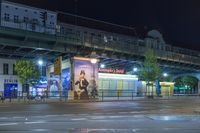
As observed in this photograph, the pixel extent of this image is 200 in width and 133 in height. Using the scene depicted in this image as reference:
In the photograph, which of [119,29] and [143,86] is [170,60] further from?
[119,29]

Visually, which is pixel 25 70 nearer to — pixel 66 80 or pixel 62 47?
pixel 66 80

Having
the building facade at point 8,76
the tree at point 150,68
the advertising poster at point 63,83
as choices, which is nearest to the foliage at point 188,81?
the tree at point 150,68

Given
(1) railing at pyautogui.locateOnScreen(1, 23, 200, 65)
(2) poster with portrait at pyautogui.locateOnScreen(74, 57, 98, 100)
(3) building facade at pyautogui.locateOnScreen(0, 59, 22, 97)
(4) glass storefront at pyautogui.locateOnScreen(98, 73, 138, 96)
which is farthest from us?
(3) building facade at pyautogui.locateOnScreen(0, 59, 22, 97)

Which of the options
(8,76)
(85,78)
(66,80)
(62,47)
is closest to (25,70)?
(66,80)

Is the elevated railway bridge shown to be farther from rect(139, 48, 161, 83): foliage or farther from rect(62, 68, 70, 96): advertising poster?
rect(62, 68, 70, 96): advertising poster

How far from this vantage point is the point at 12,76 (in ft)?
236

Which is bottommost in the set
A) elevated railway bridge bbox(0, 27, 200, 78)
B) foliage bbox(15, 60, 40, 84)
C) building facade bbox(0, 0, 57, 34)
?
foliage bbox(15, 60, 40, 84)

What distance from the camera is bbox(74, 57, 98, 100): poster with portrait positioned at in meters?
54.1

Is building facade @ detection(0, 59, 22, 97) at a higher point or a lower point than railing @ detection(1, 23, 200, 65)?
lower

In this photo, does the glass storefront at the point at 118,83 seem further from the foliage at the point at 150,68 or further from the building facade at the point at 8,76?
the building facade at the point at 8,76

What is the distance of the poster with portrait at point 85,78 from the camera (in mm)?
54062

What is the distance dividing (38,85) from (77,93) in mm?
13645

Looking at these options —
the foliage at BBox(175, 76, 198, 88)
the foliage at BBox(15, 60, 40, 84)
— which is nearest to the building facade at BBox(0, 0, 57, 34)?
the foliage at BBox(15, 60, 40, 84)

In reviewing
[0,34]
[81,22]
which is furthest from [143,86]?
[0,34]
